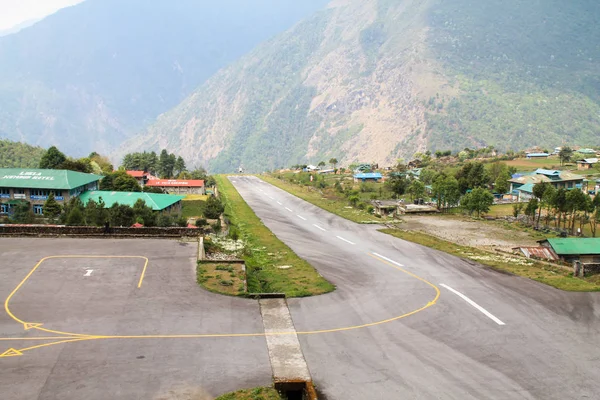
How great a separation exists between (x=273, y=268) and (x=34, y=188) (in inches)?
1824

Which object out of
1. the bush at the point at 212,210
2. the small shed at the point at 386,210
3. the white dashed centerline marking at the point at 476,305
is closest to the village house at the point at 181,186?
the small shed at the point at 386,210

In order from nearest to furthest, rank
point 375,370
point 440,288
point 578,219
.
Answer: point 375,370 < point 440,288 < point 578,219

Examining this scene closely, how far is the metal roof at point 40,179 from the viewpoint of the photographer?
68988 mm

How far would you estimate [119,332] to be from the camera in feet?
72.2

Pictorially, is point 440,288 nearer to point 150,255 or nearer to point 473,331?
point 473,331

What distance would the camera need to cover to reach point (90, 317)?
923 inches

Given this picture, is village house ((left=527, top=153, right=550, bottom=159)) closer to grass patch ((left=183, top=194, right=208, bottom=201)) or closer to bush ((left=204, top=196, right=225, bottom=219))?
grass patch ((left=183, top=194, right=208, bottom=201))

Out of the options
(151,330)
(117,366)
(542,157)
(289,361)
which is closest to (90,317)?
(151,330)

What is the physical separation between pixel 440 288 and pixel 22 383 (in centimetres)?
2394

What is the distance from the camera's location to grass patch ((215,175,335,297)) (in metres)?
31.8

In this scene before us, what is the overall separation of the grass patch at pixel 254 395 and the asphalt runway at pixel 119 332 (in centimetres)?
50

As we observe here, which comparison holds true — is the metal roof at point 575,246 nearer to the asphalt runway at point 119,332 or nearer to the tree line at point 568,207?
the tree line at point 568,207

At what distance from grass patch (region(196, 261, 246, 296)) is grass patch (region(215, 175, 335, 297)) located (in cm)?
111

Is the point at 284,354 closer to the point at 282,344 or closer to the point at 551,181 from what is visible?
the point at 282,344
